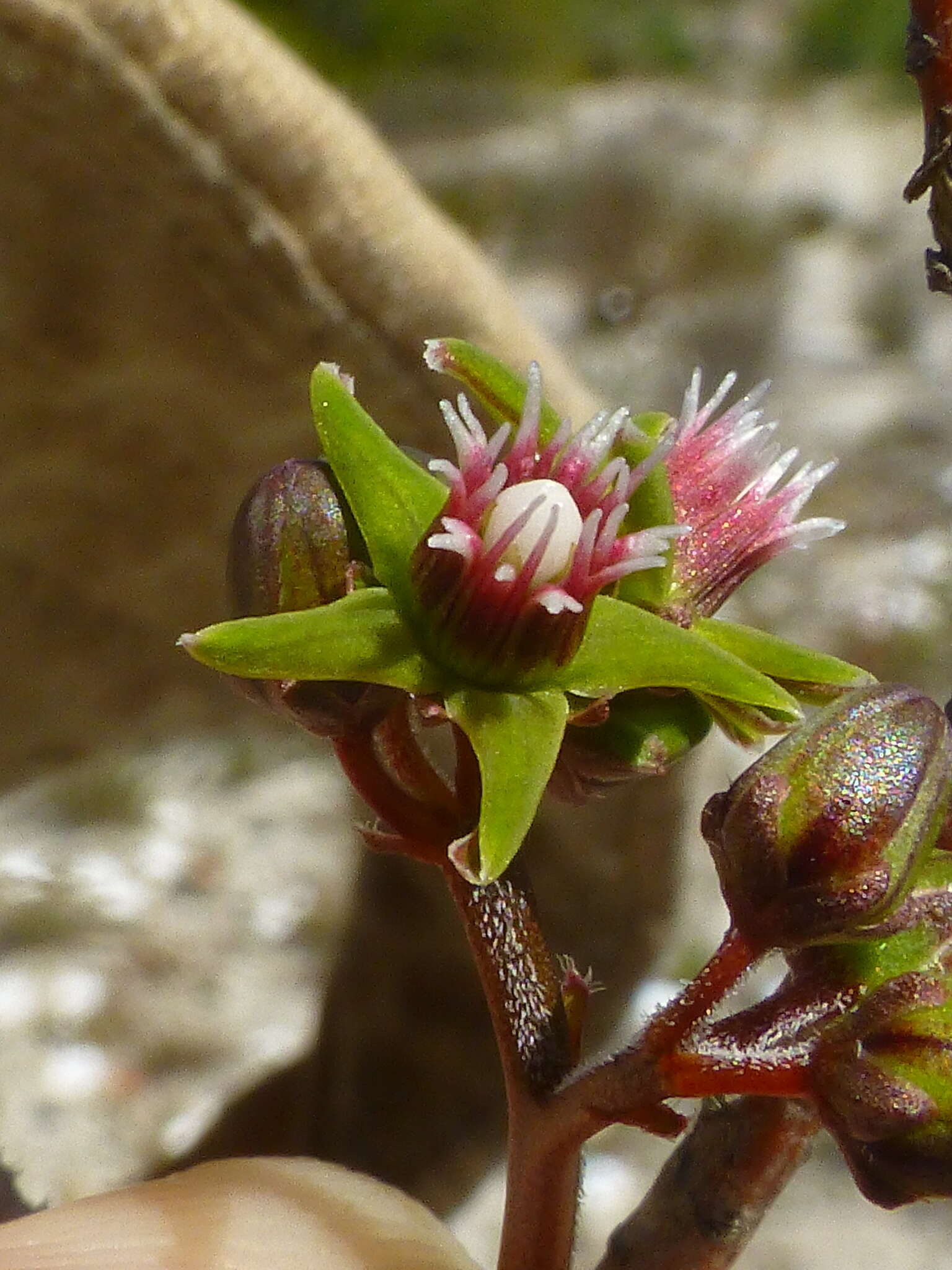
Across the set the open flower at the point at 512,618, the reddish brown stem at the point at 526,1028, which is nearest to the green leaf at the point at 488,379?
the open flower at the point at 512,618

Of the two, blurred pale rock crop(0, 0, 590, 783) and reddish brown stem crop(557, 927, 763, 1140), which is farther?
blurred pale rock crop(0, 0, 590, 783)

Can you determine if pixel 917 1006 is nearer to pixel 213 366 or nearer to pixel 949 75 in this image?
pixel 949 75

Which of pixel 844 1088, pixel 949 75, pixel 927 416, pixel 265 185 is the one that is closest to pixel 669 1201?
pixel 844 1088

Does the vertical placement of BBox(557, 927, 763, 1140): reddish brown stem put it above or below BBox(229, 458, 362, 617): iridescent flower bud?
below

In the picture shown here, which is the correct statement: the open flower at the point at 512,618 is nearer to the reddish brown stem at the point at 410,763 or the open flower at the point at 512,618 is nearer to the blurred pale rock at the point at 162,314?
the reddish brown stem at the point at 410,763

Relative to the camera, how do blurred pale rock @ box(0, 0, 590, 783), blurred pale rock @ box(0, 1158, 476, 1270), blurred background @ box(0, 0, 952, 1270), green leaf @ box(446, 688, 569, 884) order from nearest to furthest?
1. green leaf @ box(446, 688, 569, 884)
2. blurred pale rock @ box(0, 1158, 476, 1270)
3. blurred pale rock @ box(0, 0, 590, 783)
4. blurred background @ box(0, 0, 952, 1270)

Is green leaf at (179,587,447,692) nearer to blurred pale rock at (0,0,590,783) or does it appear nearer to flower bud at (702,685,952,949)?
flower bud at (702,685,952,949)

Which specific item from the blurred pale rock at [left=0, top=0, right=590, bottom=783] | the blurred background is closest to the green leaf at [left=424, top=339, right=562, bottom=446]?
the blurred pale rock at [left=0, top=0, right=590, bottom=783]
